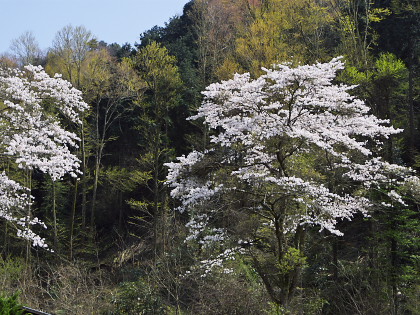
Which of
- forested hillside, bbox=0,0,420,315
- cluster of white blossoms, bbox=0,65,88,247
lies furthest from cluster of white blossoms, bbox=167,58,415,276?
→ cluster of white blossoms, bbox=0,65,88,247

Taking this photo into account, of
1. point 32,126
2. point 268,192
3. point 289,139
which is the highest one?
point 32,126

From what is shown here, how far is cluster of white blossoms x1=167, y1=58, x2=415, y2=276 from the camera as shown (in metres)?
8.43

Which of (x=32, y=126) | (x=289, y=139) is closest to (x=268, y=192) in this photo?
(x=289, y=139)

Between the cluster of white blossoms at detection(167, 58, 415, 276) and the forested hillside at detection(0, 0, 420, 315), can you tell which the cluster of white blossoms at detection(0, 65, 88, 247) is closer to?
the forested hillside at detection(0, 0, 420, 315)

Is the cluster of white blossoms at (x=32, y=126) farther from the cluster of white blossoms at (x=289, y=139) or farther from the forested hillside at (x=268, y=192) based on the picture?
the cluster of white blossoms at (x=289, y=139)

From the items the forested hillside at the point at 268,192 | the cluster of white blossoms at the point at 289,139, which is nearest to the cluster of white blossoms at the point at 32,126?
the forested hillside at the point at 268,192

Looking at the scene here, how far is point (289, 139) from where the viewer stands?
852cm

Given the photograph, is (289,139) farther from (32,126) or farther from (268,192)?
(32,126)

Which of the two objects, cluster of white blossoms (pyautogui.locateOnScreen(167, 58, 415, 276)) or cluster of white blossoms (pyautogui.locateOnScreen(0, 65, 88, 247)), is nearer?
cluster of white blossoms (pyautogui.locateOnScreen(167, 58, 415, 276))

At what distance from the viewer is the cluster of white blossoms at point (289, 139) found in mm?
8430

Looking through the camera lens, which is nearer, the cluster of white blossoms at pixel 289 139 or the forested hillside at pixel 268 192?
the cluster of white blossoms at pixel 289 139

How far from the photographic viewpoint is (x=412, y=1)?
683 inches

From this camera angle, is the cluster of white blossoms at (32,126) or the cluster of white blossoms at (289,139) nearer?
the cluster of white blossoms at (289,139)

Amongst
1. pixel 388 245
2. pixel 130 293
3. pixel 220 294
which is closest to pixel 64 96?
pixel 130 293
